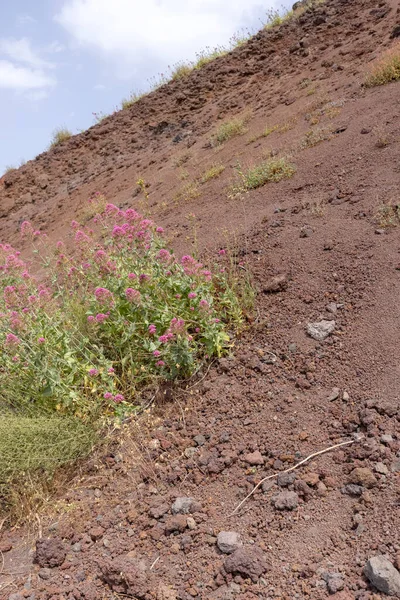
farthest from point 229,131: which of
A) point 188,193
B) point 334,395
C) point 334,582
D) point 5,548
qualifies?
point 334,582

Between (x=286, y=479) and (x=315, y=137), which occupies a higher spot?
(x=315, y=137)

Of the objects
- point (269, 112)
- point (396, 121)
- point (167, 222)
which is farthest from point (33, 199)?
point (396, 121)

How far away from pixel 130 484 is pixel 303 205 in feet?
11.7

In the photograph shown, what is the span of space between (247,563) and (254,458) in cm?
66

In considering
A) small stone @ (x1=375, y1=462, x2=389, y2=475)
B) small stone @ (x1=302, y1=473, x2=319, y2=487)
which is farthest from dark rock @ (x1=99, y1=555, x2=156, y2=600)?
small stone @ (x1=375, y1=462, x2=389, y2=475)

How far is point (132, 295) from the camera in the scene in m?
3.61

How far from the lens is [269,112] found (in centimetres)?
1110

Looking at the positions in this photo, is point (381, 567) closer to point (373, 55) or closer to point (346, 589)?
point (346, 589)

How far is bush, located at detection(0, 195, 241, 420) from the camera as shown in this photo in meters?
3.56

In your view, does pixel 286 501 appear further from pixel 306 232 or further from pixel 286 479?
pixel 306 232

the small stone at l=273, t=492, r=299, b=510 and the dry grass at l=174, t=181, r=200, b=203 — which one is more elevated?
the dry grass at l=174, t=181, r=200, b=203

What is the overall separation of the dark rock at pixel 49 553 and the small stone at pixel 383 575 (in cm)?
156

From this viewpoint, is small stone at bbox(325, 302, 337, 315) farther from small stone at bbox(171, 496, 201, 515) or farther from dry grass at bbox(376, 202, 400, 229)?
small stone at bbox(171, 496, 201, 515)

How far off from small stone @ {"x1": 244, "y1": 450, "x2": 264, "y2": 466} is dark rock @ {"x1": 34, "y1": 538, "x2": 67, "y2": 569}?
1.12 m
